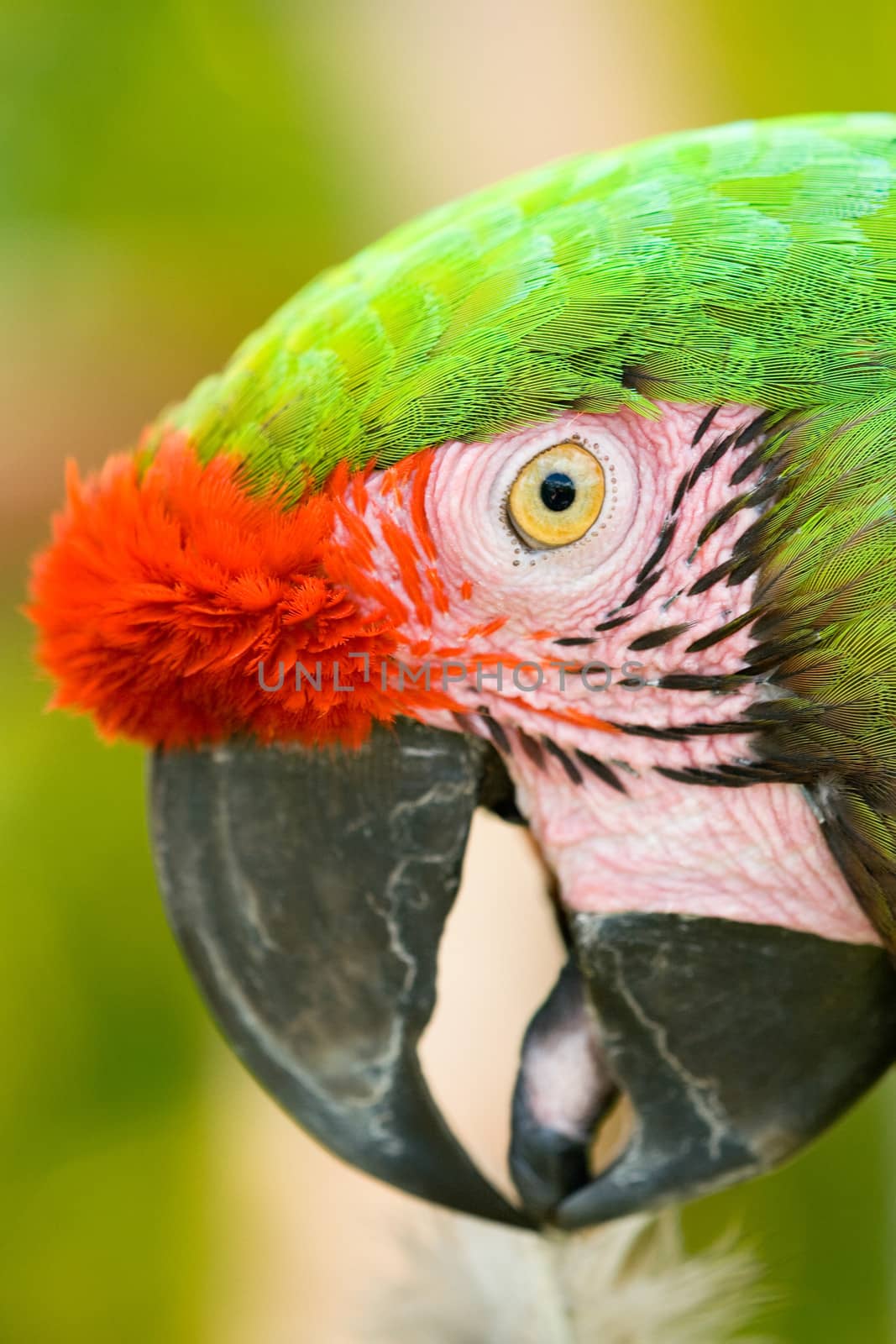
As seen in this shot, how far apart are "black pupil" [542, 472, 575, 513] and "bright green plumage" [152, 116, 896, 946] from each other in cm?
→ 4

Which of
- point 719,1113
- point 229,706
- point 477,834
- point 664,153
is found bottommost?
point 719,1113

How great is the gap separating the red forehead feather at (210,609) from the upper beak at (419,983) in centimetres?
4

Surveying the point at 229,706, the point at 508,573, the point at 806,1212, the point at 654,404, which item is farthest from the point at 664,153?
the point at 806,1212

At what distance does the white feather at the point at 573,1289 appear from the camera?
3.64 feet

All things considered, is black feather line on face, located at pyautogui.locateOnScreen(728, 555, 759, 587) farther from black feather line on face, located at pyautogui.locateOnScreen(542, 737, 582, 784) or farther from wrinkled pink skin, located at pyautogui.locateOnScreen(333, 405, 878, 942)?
black feather line on face, located at pyautogui.locateOnScreen(542, 737, 582, 784)

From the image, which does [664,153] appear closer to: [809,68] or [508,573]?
[508,573]

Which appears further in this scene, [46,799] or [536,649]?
[46,799]

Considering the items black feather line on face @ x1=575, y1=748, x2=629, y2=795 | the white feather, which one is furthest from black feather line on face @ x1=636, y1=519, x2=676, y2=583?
the white feather

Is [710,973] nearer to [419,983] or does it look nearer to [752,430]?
[419,983]

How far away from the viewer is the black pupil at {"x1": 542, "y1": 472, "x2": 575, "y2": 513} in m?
0.64

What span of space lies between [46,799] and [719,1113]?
1.52 meters

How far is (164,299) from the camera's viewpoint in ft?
6.77

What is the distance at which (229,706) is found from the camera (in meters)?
0.71

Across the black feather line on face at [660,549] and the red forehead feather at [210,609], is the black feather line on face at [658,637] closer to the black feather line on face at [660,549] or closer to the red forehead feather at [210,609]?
the black feather line on face at [660,549]
